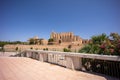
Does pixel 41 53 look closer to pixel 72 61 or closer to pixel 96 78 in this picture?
pixel 72 61

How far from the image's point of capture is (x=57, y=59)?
307 inches

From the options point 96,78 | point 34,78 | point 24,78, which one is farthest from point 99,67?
point 24,78

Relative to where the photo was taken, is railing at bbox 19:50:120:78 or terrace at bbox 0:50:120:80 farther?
railing at bbox 19:50:120:78

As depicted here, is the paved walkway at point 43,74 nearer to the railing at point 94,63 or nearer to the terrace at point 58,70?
the terrace at point 58,70

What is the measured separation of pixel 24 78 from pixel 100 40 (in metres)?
4.41

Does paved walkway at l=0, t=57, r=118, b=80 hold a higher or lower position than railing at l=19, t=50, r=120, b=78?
lower

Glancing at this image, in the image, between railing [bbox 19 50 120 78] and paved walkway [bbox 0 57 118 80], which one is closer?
paved walkway [bbox 0 57 118 80]

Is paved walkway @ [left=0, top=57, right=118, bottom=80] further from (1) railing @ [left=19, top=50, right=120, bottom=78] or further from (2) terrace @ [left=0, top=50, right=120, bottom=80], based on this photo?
(1) railing @ [left=19, top=50, right=120, bottom=78]

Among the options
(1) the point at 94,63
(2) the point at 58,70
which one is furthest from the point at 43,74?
(1) the point at 94,63

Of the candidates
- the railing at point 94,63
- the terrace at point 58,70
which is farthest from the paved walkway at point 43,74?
the railing at point 94,63

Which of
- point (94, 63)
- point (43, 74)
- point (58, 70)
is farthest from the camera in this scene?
point (58, 70)

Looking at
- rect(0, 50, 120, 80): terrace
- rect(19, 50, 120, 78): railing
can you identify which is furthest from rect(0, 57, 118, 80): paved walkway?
rect(19, 50, 120, 78): railing

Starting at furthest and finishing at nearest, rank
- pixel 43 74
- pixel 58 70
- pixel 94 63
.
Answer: pixel 58 70, pixel 94 63, pixel 43 74

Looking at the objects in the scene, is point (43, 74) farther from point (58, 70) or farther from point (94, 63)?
point (94, 63)
